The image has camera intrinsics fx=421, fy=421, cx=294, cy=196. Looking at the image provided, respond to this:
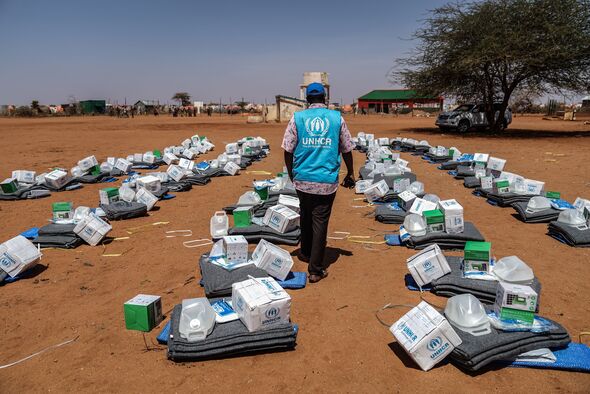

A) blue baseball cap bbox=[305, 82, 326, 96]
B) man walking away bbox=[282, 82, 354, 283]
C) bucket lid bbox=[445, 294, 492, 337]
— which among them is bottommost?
bucket lid bbox=[445, 294, 492, 337]

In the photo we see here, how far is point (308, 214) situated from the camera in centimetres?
432

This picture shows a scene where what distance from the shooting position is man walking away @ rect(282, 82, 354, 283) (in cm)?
402

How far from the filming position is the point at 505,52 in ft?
61.4

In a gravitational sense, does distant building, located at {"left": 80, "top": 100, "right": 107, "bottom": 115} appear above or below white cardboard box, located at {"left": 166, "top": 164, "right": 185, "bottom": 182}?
above

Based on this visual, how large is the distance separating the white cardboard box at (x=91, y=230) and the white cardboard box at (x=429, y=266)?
154 inches

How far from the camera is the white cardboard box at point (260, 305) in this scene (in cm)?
302

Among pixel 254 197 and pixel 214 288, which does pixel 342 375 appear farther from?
pixel 254 197

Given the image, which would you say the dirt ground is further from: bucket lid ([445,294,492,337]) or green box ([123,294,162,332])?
bucket lid ([445,294,492,337])

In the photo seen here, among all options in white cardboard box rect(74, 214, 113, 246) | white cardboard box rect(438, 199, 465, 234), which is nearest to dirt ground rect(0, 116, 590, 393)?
white cardboard box rect(74, 214, 113, 246)

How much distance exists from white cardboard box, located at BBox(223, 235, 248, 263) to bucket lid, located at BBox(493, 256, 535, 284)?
2.40 meters

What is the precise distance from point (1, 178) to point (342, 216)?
8711mm

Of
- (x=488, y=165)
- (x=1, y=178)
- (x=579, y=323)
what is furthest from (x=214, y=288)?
(x=1, y=178)

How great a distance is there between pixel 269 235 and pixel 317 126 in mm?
1861

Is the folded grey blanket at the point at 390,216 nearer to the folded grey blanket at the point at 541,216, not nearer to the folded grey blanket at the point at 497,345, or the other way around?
the folded grey blanket at the point at 541,216
